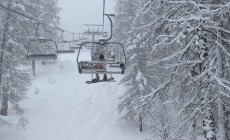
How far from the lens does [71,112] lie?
31.5 metres

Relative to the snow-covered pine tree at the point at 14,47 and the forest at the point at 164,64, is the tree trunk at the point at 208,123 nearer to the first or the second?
the forest at the point at 164,64

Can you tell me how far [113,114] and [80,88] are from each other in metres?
9.43

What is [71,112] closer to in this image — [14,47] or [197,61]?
[14,47]

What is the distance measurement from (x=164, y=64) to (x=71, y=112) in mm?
19082

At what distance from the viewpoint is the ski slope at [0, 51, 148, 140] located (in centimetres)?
2643

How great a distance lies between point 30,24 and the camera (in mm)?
25203

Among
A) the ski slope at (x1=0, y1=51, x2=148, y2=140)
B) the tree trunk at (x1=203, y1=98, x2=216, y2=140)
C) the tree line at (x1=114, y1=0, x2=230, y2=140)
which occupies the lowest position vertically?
the ski slope at (x1=0, y1=51, x2=148, y2=140)

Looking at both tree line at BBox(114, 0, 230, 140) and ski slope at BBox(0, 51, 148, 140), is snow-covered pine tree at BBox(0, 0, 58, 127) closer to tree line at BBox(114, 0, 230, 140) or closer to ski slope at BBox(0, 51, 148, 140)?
ski slope at BBox(0, 51, 148, 140)

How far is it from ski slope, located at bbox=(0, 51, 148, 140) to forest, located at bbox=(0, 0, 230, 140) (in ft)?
Answer: 3.75

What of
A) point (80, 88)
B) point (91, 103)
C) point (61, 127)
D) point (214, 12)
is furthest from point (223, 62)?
point (80, 88)

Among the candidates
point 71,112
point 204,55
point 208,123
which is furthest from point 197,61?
point 71,112

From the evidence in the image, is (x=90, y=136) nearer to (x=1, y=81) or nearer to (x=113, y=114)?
(x=113, y=114)

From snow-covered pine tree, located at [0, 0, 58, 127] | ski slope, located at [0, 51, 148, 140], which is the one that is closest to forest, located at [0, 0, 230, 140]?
snow-covered pine tree, located at [0, 0, 58, 127]

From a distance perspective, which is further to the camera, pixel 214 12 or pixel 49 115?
pixel 49 115
